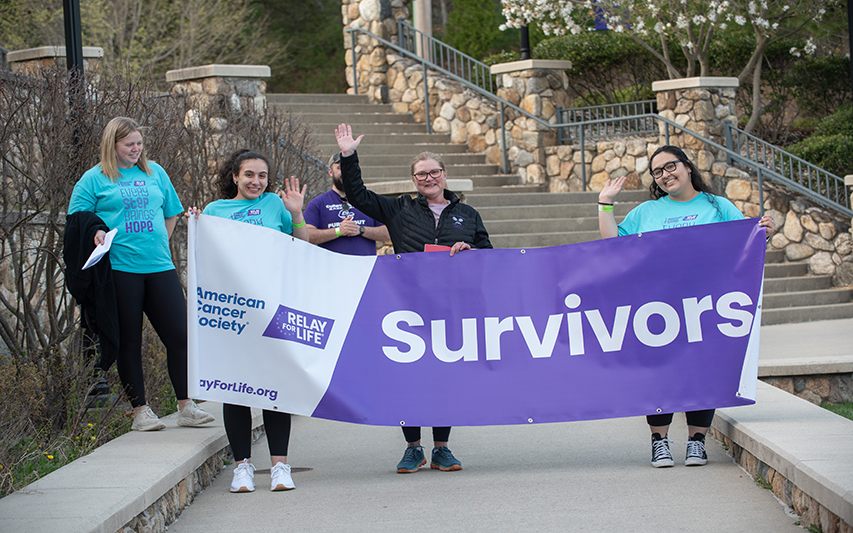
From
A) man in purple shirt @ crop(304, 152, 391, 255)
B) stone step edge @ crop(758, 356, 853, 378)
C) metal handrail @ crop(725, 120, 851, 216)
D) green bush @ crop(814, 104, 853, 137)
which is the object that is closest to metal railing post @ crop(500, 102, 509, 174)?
metal handrail @ crop(725, 120, 851, 216)

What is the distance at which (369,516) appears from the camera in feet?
15.2

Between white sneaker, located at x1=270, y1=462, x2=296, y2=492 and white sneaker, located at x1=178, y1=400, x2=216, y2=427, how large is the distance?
0.96 meters

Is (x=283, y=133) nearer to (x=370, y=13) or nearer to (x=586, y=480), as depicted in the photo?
(x=586, y=480)

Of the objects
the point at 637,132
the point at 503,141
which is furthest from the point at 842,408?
the point at 503,141

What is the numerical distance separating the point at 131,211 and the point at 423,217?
5.59 feet

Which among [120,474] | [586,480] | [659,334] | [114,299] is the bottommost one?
[586,480]

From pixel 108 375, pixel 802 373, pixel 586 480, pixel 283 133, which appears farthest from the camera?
pixel 283 133

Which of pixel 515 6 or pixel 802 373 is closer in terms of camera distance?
pixel 802 373

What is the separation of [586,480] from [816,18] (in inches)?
537

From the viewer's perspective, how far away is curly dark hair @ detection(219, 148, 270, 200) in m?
5.40

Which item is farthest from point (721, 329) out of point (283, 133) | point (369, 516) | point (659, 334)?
point (283, 133)

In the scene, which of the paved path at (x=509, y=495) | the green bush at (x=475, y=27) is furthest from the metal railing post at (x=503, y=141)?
the green bush at (x=475, y=27)

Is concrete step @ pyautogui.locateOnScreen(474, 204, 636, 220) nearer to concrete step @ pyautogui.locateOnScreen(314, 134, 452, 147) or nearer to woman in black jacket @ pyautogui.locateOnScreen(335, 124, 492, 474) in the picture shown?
concrete step @ pyautogui.locateOnScreen(314, 134, 452, 147)

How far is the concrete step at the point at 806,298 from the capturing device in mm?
11969
